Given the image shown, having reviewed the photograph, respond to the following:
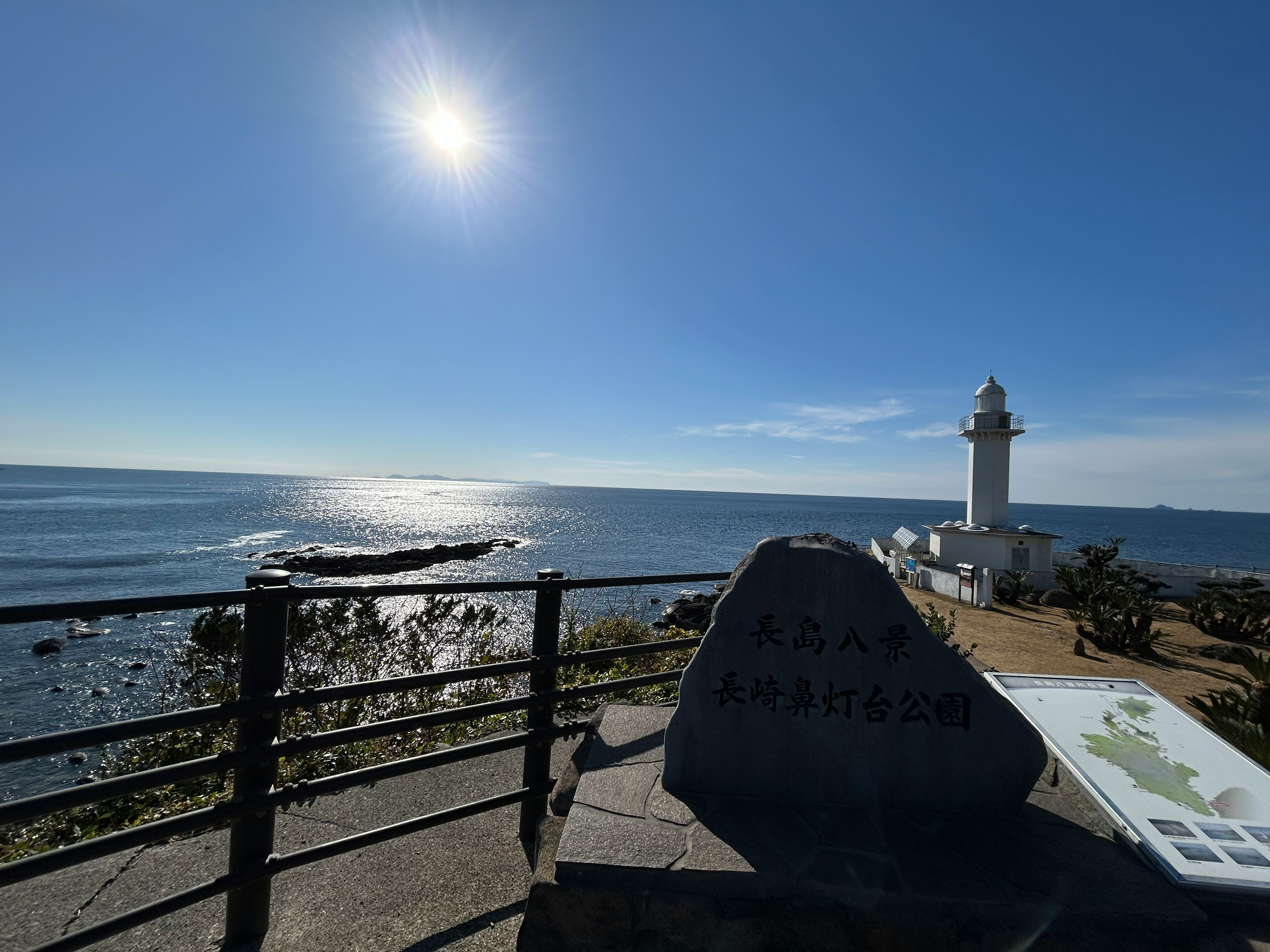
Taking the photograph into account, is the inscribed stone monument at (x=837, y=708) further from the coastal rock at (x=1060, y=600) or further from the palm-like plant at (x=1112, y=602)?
the coastal rock at (x=1060, y=600)

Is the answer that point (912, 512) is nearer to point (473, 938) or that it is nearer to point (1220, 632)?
point (1220, 632)

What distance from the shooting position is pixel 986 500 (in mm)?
25812

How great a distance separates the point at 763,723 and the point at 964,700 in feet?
3.01

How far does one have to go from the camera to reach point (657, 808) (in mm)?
2561

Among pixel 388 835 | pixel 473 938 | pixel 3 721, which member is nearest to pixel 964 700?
pixel 473 938

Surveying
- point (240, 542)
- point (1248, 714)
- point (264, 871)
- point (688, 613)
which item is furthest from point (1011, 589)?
point (240, 542)

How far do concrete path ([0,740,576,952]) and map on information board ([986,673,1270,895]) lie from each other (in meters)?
2.64

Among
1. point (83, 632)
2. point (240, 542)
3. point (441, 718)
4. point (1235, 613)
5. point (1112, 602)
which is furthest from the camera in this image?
point (240, 542)

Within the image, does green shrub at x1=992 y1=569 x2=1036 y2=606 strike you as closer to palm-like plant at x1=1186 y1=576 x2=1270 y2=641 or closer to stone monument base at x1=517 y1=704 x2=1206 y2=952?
palm-like plant at x1=1186 y1=576 x2=1270 y2=641

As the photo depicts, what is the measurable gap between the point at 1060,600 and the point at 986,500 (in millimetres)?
7775

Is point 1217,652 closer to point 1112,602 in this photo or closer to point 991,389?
point 1112,602

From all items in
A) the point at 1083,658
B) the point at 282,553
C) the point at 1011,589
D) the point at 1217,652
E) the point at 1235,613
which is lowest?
the point at 282,553

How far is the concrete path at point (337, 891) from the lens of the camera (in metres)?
2.32

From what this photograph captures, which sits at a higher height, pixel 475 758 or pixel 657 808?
pixel 657 808
